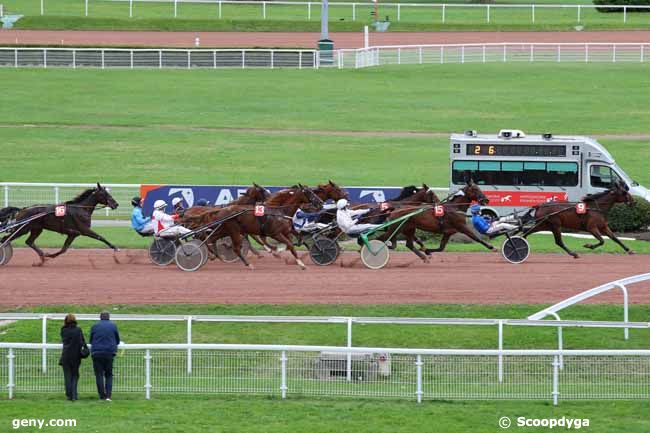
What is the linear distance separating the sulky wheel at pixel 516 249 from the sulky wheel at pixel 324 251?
9.43ft

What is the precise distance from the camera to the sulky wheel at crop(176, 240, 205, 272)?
20875 mm

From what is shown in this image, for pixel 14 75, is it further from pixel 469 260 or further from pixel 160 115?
pixel 469 260

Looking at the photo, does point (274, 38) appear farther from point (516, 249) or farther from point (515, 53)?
point (516, 249)

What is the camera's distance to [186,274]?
20.6m

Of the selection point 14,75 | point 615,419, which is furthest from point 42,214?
point 14,75

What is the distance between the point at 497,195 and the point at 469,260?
18.6ft

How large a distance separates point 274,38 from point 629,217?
3092 centimetres

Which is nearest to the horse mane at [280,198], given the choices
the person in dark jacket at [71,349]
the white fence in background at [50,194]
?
the white fence in background at [50,194]

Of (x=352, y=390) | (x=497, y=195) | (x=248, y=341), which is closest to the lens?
(x=352, y=390)

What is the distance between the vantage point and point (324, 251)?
70.7 ft

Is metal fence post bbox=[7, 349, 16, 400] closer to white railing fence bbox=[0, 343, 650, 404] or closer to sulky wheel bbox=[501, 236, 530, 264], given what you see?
white railing fence bbox=[0, 343, 650, 404]

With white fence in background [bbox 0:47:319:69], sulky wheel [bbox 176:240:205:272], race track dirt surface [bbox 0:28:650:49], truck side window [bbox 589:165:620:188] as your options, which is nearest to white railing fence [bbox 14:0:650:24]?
race track dirt surface [bbox 0:28:650:49]

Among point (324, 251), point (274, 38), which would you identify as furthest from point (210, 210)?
point (274, 38)

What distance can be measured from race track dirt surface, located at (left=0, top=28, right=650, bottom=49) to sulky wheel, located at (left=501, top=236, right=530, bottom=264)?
31.0 meters
